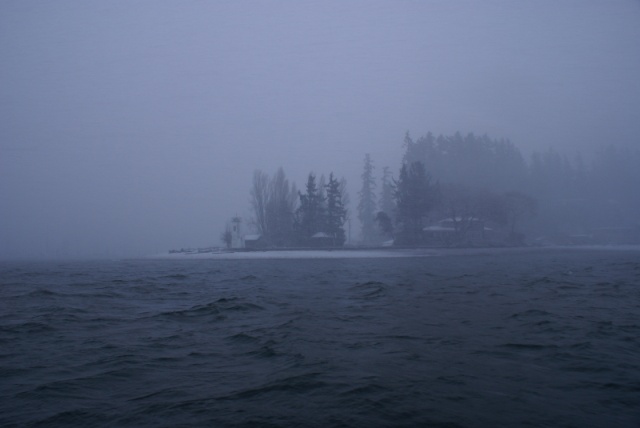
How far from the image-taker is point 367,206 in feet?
326

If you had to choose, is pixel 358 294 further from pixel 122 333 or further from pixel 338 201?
pixel 338 201

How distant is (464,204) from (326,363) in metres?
68.9

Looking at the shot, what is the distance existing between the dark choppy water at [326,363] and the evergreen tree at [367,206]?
85.5 metres

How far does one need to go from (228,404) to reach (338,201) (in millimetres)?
71509

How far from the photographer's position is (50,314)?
11.0 meters

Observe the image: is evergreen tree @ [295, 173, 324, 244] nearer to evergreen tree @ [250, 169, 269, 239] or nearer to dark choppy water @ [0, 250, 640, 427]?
evergreen tree @ [250, 169, 269, 239]

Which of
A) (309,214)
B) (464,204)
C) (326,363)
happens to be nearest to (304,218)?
(309,214)

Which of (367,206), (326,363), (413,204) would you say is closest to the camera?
(326,363)

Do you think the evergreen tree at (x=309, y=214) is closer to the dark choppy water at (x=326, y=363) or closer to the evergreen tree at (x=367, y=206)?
the evergreen tree at (x=367, y=206)

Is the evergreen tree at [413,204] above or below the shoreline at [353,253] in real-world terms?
above

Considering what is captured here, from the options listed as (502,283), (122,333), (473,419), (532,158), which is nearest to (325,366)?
(473,419)

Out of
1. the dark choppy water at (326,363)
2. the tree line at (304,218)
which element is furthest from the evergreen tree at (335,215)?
the dark choppy water at (326,363)

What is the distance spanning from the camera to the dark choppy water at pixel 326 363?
4.56m

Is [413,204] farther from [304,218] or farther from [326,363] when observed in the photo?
[326,363]
